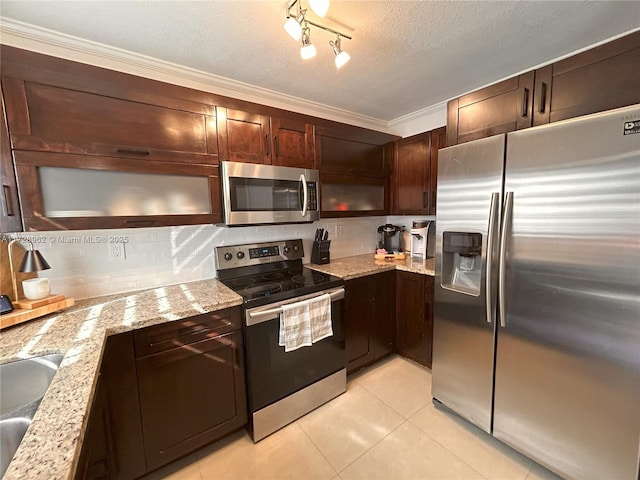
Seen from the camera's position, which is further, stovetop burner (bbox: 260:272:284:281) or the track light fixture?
stovetop burner (bbox: 260:272:284:281)

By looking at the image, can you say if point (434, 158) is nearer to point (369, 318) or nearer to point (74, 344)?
point (369, 318)

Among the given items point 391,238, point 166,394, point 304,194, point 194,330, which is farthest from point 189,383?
point 391,238

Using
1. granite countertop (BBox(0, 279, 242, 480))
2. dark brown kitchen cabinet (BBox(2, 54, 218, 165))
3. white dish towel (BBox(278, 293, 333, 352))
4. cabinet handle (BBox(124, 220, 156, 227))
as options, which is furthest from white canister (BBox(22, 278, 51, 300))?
white dish towel (BBox(278, 293, 333, 352))

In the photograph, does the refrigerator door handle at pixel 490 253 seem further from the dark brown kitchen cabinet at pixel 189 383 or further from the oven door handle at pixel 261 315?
the dark brown kitchen cabinet at pixel 189 383

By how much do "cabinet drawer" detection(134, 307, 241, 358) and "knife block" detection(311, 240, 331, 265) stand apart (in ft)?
3.43

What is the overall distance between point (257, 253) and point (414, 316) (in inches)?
58.3

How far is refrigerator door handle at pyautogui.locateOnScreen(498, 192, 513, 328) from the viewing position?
143 centimetres

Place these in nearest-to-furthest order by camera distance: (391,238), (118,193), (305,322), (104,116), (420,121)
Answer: (104,116) → (118,193) → (305,322) → (420,121) → (391,238)

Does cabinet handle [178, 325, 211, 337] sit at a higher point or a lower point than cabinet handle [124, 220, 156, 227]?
lower

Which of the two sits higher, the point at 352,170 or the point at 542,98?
the point at 542,98

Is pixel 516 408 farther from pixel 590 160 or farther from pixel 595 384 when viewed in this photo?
pixel 590 160

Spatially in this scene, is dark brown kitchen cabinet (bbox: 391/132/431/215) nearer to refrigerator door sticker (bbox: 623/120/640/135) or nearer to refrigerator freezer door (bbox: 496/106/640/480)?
refrigerator freezer door (bbox: 496/106/640/480)

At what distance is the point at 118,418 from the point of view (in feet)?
4.29

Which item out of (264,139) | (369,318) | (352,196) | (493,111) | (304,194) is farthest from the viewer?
(352,196)
